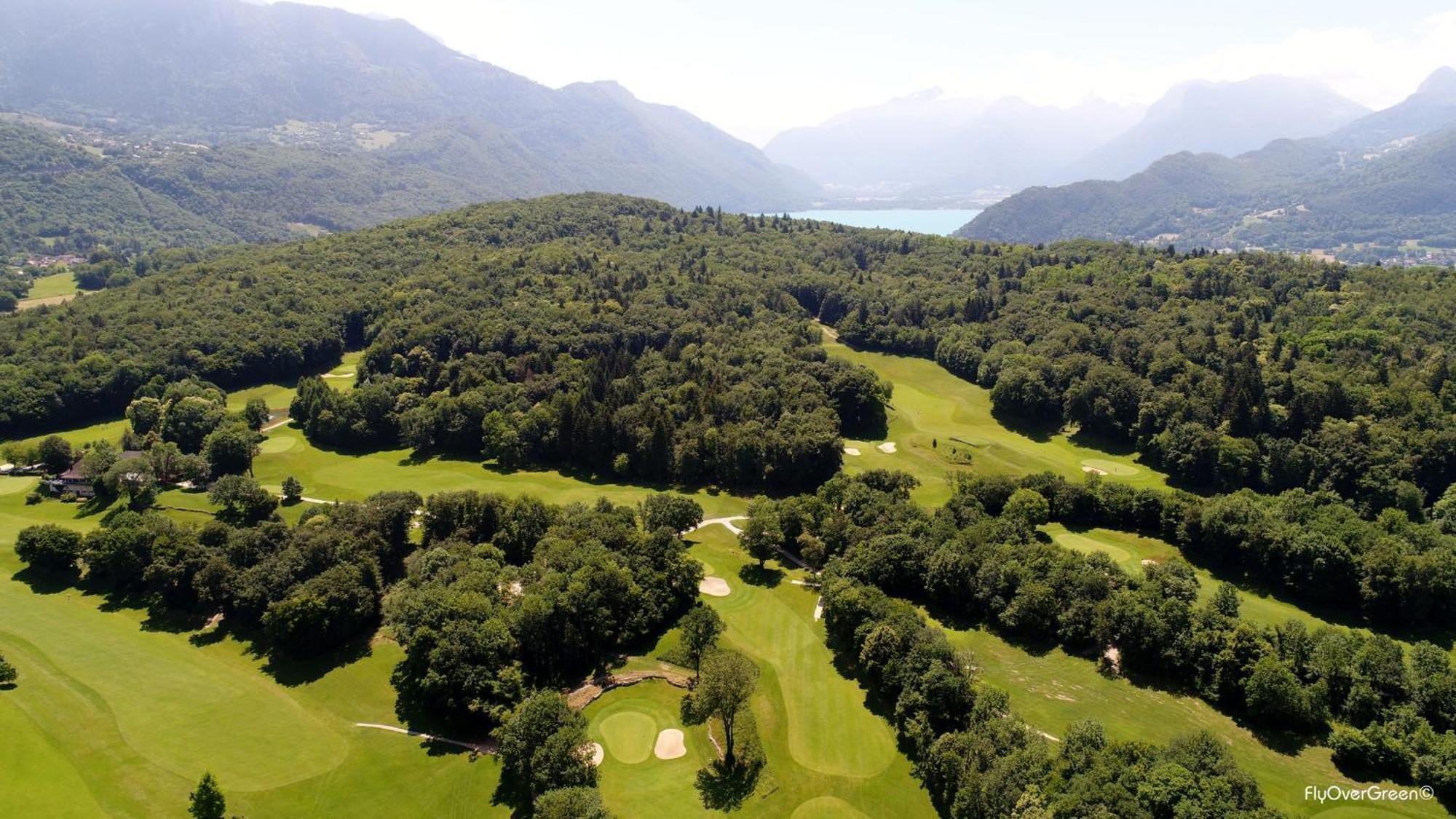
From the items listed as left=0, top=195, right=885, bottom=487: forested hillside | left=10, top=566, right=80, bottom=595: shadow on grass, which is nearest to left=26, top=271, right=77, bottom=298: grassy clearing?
left=0, top=195, right=885, bottom=487: forested hillside

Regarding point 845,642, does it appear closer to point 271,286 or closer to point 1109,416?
point 1109,416

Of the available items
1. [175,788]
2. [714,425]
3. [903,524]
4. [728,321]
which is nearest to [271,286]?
[728,321]

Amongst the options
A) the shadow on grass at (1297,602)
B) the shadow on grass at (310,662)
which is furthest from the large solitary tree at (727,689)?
the shadow on grass at (1297,602)

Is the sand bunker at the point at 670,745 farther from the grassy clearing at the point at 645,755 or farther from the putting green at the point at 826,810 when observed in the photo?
the putting green at the point at 826,810

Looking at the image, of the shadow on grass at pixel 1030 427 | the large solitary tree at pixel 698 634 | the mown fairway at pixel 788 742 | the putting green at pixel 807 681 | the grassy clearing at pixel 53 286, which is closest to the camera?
the mown fairway at pixel 788 742

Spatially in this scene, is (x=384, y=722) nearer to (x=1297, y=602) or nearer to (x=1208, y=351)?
(x=1297, y=602)

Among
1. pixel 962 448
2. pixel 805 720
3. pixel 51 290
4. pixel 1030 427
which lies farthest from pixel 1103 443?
pixel 51 290
